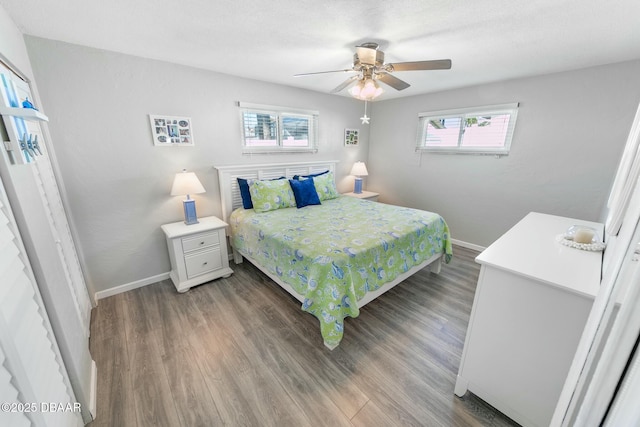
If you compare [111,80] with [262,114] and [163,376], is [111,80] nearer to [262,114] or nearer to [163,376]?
[262,114]

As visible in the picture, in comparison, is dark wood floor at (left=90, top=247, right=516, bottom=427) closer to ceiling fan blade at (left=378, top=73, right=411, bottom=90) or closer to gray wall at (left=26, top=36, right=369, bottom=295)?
A: gray wall at (left=26, top=36, right=369, bottom=295)

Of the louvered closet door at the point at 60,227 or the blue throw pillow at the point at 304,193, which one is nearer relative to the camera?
the louvered closet door at the point at 60,227

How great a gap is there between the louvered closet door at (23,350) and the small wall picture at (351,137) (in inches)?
159

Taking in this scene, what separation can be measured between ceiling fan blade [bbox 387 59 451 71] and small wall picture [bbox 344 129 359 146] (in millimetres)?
2389

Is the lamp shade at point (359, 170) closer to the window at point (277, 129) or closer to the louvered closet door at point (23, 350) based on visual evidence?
the window at point (277, 129)

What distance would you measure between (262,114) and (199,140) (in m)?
0.92

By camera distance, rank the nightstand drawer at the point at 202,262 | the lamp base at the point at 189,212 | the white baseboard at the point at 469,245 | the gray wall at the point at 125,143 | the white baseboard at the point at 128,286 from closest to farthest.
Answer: the gray wall at the point at 125,143 < the white baseboard at the point at 128,286 < the nightstand drawer at the point at 202,262 < the lamp base at the point at 189,212 < the white baseboard at the point at 469,245

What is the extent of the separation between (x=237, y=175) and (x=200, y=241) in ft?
3.31

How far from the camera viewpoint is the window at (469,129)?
3.10 meters

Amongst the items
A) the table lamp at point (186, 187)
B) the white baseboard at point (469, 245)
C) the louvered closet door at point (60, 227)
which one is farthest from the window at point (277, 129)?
the white baseboard at point (469, 245)

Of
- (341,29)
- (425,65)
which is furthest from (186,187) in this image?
(425,65)

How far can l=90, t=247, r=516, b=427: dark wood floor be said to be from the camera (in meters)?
1.38

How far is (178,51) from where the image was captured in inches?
85.6

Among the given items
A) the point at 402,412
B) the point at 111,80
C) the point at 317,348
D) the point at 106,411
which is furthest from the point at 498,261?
the point at 111,80
